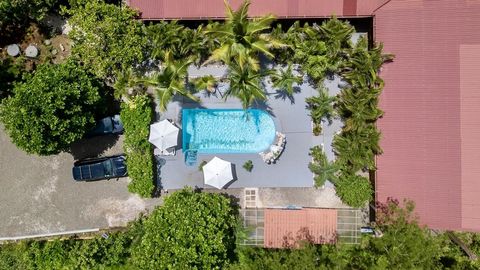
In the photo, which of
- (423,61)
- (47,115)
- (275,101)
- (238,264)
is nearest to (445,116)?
(423,61)

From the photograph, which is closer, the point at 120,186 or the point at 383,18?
the point at 383,18

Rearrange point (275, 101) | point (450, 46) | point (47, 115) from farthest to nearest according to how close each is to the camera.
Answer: point (275, 101), point (450, 46), point (47, 115)

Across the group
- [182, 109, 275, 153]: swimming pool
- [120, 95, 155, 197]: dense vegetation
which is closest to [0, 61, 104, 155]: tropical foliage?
[120, 95, 155, 197]: dense vegetation

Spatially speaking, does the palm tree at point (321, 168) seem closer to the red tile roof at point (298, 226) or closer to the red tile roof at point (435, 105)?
the red tile roof at point (298, 226)

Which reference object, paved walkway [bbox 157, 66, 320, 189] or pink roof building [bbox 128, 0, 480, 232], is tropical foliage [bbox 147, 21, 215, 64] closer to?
pink roof building [bbox 128, 0, 480, 232]

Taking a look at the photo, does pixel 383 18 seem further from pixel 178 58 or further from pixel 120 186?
pixel 120 186
